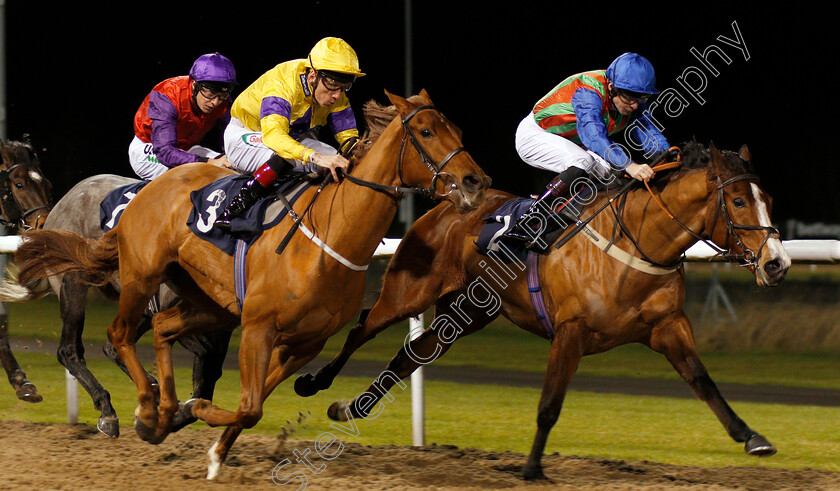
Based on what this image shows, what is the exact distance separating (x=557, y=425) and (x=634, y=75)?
2.39 m

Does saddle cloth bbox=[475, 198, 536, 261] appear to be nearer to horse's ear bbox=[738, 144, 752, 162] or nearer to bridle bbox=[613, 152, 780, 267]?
bridle bbox=[613, 152, 780, 267]

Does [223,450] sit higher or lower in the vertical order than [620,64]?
lower

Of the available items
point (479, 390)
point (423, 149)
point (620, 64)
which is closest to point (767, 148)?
point (479, 390)

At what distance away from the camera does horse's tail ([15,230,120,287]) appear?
4918 mm

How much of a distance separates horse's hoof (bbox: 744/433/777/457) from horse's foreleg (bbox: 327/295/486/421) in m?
1.40

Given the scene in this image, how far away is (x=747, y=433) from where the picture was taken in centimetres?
402

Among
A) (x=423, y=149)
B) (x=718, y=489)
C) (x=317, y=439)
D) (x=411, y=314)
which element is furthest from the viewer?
(x=317, y=439)

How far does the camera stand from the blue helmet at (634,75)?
14.6ft

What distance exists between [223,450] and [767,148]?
33.2ft

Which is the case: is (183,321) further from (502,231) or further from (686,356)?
(686,356)

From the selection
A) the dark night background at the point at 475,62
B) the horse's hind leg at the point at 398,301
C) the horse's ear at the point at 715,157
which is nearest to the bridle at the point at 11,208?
the horse's hind leg at the point at 398,301

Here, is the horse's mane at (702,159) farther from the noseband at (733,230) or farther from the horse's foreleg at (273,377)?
the horse's foreleg at (273,377)

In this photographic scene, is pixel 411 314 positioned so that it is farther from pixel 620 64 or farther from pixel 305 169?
pixel 620 64

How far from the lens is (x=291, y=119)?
4.38 m
